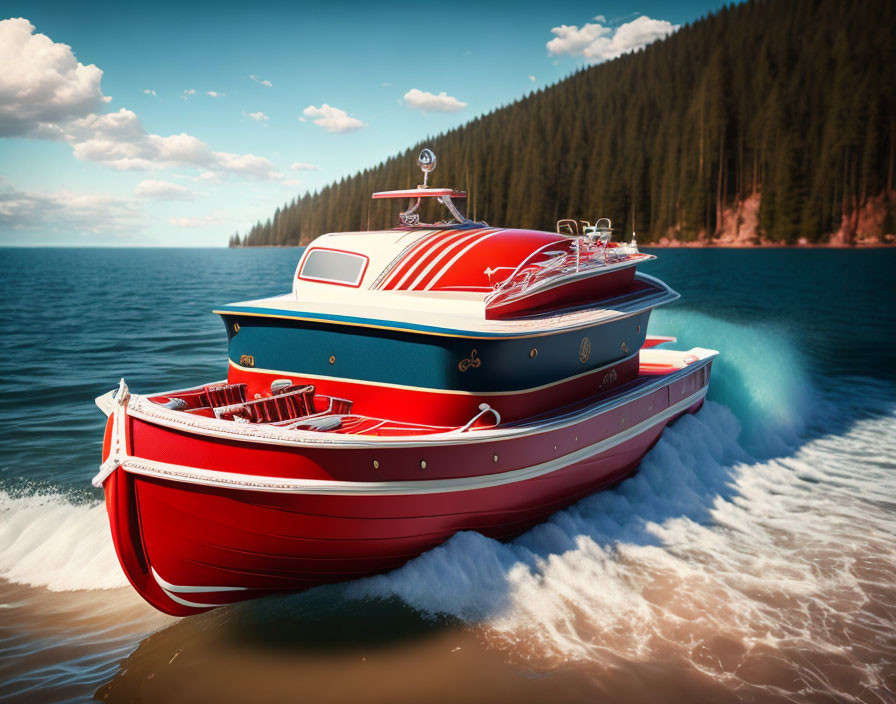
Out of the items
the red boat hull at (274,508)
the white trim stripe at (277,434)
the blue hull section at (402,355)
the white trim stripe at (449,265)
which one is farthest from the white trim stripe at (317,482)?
the white trim stripe at (449,265)

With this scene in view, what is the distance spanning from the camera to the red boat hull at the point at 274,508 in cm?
578

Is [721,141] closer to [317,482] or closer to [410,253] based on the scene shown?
[410,253]

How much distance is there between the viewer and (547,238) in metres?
9.05

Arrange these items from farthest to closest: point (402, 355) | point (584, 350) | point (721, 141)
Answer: point (721, 141) → point (584, 350) → point (402, 355)

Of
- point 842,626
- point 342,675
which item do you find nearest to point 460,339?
point 342,675

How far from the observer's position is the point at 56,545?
7906mm

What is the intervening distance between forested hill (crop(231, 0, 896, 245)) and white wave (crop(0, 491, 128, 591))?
70.1m

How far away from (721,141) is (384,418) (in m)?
75.7

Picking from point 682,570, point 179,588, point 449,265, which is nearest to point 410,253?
point 449,265

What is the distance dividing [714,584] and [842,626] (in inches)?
51.7

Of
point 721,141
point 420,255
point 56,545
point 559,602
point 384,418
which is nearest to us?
point 559,602

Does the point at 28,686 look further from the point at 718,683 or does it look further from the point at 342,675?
the point at 718,683

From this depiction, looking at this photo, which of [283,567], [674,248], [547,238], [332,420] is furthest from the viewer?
[674,248]

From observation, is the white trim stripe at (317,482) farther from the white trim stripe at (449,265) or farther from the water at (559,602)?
the white trim stripe at (449,265)
